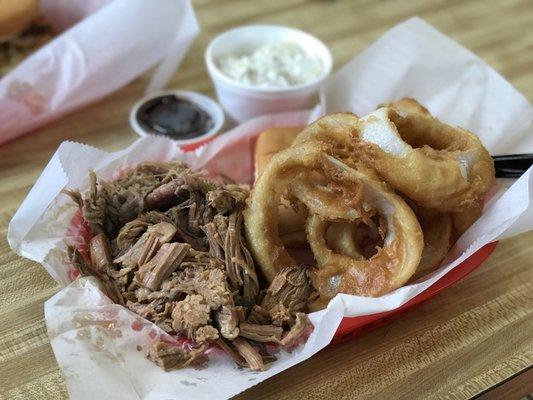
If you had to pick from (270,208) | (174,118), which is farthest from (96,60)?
(270,208)

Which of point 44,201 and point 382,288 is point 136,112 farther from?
point 382,288

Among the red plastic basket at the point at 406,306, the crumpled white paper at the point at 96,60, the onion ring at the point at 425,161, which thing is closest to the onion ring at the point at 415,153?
the onion ring at the point at 425,161

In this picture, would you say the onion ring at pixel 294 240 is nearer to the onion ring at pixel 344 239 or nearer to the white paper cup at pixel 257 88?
the onion ring at pixel 344 239

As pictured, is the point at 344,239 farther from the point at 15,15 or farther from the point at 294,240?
the point at 15,15

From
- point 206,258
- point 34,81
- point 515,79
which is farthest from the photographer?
point 515,79

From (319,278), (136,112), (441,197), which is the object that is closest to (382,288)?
(319,278)

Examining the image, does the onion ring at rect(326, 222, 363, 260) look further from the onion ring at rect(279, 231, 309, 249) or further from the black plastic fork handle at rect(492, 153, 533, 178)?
the black plastic fork handle at rect(492, 153, 533, 178)
